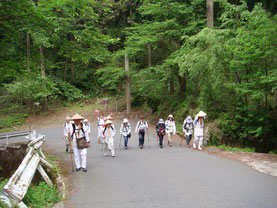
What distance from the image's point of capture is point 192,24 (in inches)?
749

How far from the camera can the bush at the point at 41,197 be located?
5520 millimetres

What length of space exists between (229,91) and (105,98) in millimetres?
20809

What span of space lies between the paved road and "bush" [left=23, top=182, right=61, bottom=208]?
427 millimetres

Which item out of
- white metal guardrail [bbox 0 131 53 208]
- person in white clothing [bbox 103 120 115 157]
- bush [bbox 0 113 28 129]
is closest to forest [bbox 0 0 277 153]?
bush [bbox 0 113 28 129]

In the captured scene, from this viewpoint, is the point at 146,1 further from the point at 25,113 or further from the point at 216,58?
the point at 25,113

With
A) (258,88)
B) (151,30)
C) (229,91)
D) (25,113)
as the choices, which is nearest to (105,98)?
(25,113)

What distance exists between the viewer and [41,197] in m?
5.82

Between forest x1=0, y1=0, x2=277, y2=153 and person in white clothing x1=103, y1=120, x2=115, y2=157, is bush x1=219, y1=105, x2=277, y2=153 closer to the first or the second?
forest x1=0, y1=0, x2=277, y2=153

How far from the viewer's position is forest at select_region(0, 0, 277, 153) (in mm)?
9094

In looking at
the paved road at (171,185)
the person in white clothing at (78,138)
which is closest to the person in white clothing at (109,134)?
the paved road at (171,185)

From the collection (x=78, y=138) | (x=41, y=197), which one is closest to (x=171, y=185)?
(x=41, y=197)

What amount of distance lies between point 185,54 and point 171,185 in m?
11.4

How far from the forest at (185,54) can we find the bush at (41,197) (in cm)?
482

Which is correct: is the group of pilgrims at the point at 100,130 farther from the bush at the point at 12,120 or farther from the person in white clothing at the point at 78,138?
the bush at the point at 12,120
